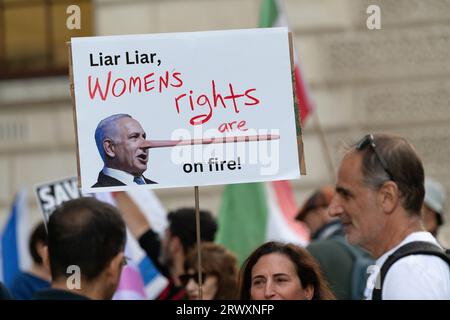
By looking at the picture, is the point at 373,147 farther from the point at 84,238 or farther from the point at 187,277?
the point at 187,277

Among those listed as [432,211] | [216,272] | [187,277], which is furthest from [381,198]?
[432,211]

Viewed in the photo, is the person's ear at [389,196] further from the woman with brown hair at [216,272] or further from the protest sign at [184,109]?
the woman with brown hair at [216,272]

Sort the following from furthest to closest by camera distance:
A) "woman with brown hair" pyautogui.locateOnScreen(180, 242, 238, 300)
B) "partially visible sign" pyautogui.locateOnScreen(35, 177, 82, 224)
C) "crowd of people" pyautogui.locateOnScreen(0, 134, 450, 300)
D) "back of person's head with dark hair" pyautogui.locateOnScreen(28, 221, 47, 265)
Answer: "back of person's head with dark hair" pyautogui.locateOnScreen(28, 221, 47, 265) → "partially visible sign" pyautogui.locateOnScreen(35, 177, 82, 224) → "woman with brown hair" pyautogui.locateOnScreen(180, 242, 238, 300) → "crowd of people" pyautogui.locateOnScreen(0, 134, 450, 300)

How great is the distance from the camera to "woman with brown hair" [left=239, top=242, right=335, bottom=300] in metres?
4.17

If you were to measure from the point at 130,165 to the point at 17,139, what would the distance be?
26.9 ft

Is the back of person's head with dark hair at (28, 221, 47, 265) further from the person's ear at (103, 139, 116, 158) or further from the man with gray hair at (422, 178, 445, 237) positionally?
the person's ear at (103, 139, 116, 158)

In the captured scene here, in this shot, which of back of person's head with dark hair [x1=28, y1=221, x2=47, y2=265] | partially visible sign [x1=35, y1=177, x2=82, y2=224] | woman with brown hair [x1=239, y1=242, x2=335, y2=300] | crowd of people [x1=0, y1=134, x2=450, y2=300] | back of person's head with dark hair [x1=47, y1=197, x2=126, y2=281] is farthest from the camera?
back of person's head with dark hair [x1=28, y1=221, x2=47, y2=265]

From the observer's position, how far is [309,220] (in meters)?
7.39

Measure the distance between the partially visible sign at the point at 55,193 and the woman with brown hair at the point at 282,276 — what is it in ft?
6.40

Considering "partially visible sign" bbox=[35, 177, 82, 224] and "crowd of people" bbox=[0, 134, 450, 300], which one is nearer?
"crowd of people" bbox=[0, 134, 450, 300]

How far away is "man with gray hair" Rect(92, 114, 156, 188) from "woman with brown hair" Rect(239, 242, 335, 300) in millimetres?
468

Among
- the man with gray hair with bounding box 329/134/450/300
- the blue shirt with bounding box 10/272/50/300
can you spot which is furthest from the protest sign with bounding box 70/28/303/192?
the blue shirt with bounding box 10/272/50/300

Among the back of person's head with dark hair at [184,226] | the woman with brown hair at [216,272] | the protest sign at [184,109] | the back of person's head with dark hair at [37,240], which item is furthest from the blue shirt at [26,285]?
the protest sign at [184,109]
